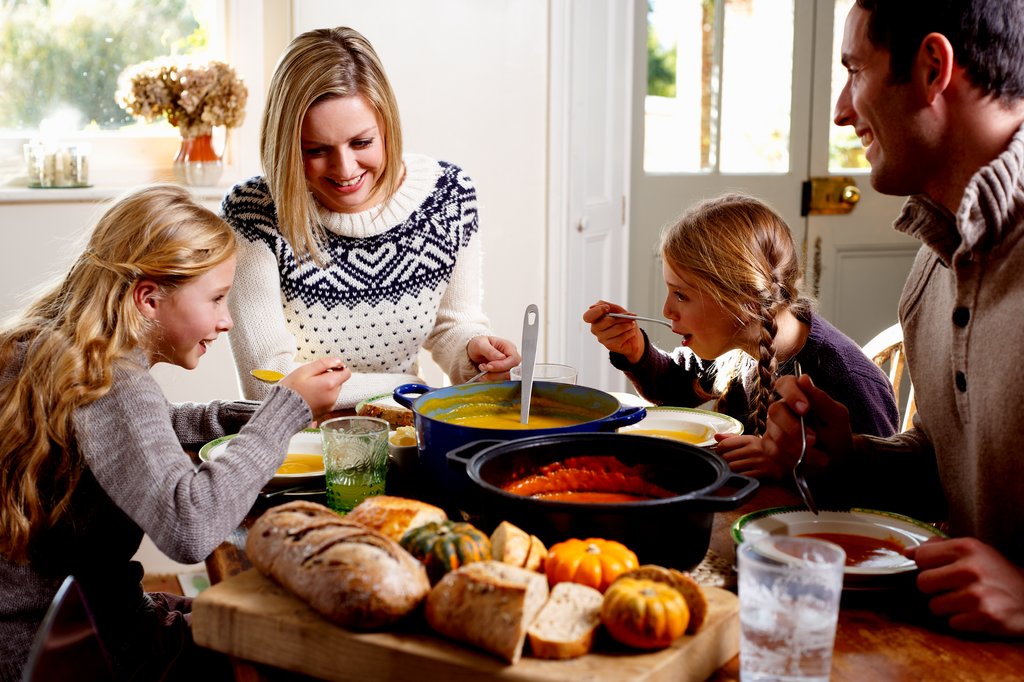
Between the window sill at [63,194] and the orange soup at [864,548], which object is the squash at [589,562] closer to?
the orange soup at [864,548]

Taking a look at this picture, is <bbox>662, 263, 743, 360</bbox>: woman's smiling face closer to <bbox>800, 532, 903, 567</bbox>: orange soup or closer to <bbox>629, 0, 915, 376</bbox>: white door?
<bbox>800, 532, 903, 567</bbox>: orange soup

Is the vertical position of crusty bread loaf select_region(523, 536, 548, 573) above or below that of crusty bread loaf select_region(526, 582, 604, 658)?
above

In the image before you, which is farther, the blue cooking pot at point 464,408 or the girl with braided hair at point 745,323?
the girl with braided hair at point 745,323

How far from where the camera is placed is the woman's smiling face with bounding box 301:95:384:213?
2049 mm

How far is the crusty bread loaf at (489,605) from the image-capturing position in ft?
2.73

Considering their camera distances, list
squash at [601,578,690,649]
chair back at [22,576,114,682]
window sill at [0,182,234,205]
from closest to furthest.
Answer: chair back at [22,576,114,682] → squash at [601,578,690,649] → window sill at [0,182,234,205]

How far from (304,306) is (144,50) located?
1.41 metres

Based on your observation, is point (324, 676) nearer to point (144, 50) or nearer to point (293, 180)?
point (293, 180)

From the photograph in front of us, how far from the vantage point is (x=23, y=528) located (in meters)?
1.36

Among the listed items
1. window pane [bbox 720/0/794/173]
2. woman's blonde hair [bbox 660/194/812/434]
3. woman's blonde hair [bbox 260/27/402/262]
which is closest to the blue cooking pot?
A: woman's blonde hair [bbox 660/194/812/434]

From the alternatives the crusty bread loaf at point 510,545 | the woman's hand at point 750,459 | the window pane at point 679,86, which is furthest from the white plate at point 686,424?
the window pane at point 679,86

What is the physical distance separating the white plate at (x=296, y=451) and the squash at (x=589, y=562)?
0.56m

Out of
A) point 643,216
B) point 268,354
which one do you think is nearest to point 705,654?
point 268,354

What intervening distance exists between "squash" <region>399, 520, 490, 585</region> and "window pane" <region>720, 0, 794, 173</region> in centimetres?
324
